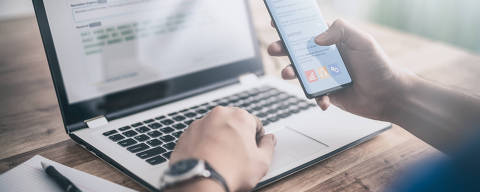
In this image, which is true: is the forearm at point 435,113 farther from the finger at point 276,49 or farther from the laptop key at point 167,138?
the laptop key at point 167,138

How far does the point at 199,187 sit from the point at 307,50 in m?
0.36

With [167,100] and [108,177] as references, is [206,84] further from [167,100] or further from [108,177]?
[108,177]

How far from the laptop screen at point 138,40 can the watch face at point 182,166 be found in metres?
0.31

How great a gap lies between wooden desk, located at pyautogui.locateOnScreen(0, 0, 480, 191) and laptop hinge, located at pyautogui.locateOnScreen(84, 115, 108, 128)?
0.04m

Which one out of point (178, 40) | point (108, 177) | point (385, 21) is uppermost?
point (178, 40)

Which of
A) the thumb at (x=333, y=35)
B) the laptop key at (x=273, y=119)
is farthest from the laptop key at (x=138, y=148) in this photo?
the thumb at (x=333, y=35)

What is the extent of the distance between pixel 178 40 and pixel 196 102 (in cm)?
13

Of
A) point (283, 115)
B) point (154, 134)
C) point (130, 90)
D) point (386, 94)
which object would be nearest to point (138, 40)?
point (130, 90)

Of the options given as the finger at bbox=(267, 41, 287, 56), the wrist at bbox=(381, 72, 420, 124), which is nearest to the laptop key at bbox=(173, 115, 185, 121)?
the finger at bbox=(267, 41, 287, 56)

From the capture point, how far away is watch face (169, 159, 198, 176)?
47 cm

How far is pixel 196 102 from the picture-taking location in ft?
2.64

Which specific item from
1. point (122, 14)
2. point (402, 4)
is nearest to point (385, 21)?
point (402, 4)

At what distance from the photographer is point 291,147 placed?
0.64 m

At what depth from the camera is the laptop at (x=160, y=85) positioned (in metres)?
0.64
